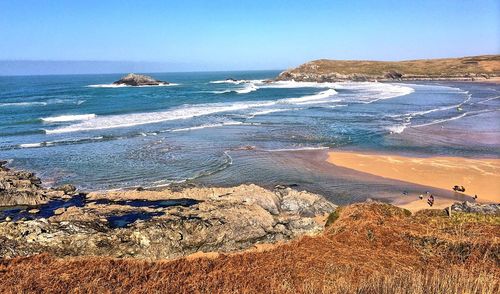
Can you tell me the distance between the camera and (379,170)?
2111cm

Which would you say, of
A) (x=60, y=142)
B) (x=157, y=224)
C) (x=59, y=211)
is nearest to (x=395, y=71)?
(x=60, y=142)

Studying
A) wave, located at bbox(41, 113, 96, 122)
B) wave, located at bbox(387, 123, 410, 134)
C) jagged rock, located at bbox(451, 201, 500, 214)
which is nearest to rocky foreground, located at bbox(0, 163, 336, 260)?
A: jagged rock, located at bbox(451, 201, 500, 214)

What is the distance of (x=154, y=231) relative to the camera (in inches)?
388

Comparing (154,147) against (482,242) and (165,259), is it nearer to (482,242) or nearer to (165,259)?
(165,259)

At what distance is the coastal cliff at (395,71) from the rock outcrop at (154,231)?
100m

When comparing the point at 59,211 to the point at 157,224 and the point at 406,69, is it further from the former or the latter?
the point at 406,69

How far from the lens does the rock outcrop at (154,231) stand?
932 centimetres

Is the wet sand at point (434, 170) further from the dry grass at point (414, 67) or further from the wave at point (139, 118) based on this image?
the dry grass at point (414, 67)

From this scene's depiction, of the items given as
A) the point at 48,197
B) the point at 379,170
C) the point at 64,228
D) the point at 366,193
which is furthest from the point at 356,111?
the point at 64,228

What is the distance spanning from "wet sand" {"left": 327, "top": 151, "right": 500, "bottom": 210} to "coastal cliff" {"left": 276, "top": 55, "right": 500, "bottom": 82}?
87.0 meters

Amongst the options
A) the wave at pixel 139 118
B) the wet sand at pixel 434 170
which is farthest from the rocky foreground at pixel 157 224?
the wave at pixel 139 118

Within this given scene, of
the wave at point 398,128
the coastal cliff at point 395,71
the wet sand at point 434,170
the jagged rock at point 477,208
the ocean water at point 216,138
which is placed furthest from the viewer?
the coastal cliff at point 395,71

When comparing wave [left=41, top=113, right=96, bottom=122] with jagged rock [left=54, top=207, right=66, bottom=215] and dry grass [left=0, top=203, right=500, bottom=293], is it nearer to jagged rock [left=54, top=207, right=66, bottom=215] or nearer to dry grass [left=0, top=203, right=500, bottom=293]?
jagged rock [left=54, top=207, right=66, bottom=215]

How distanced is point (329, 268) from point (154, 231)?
4.65m
